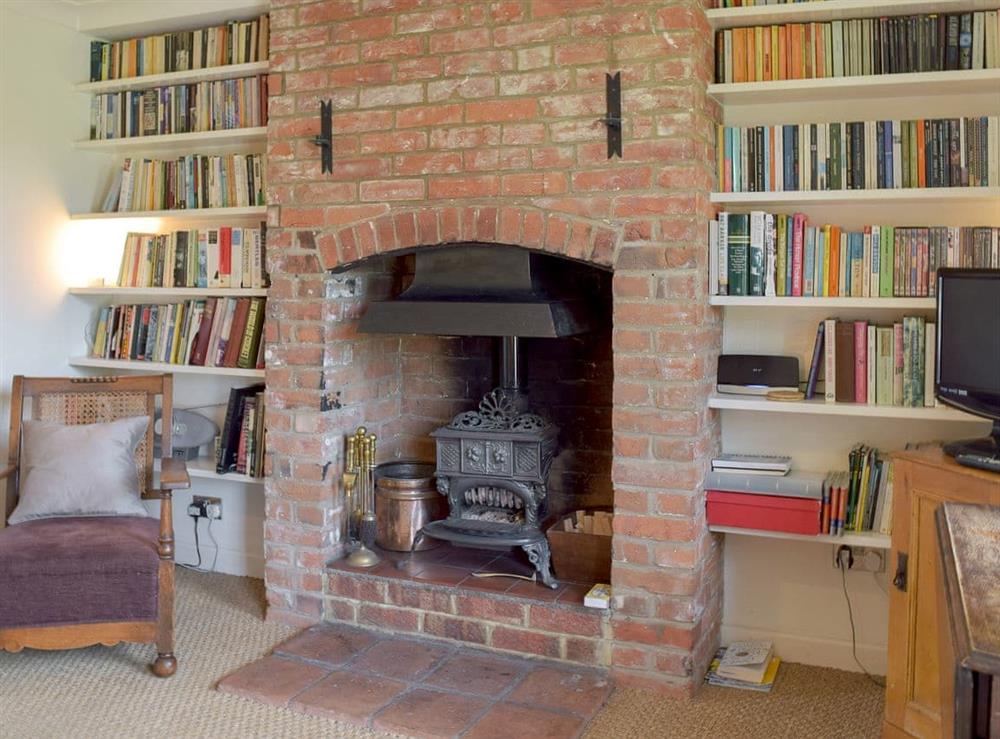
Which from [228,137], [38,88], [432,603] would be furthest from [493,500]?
[38,88]

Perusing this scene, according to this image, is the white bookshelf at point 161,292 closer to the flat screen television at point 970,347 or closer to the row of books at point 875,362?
the row of books at point 875,362

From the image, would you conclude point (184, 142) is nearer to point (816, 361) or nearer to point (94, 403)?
point (94, 403)

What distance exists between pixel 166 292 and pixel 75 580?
4.34ft

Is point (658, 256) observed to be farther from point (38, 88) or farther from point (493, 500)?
point (38, 88)

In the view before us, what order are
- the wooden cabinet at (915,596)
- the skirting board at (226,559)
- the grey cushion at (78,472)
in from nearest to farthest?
the wooden cabinet at (915,596) < the grey cushion at (78,472) < the skirting board at (226,559)

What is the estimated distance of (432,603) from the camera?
3.21 meters

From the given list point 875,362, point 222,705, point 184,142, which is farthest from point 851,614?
point 184,142

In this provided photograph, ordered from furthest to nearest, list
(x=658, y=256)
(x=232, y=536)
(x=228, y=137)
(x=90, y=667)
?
1. (x=232, y=536)
2. (x=228, y=137)
3. (x=90, y=667)
4. (x=658, y=256)

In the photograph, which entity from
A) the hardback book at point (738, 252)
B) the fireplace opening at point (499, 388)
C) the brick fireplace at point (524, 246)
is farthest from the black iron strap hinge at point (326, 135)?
the hardback book at point (738, 252)

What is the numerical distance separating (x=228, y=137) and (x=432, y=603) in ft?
6.24

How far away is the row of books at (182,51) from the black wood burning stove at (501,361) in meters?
1.17

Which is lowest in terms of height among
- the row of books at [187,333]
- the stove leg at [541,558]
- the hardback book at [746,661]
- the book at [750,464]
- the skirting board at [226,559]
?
the hardback book at [746,661]

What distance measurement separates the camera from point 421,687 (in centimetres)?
291

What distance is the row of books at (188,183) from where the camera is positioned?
3.76m
